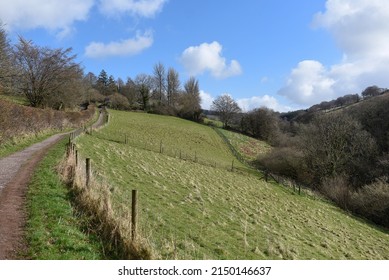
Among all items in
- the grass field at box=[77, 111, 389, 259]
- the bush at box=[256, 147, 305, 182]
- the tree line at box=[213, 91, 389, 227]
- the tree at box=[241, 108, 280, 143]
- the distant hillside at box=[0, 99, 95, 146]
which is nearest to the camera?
the grass field at box=[77, 111, 389, 259]

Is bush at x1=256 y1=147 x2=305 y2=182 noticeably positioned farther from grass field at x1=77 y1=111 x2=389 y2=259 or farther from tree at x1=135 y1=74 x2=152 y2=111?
tree at x1=135 y1=74 x2=152 y2=111

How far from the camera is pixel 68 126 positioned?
42344 mm

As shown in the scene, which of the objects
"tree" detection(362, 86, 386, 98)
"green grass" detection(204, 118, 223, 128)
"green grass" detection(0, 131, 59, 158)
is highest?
"tree" detection(362, 86, 386, 98)

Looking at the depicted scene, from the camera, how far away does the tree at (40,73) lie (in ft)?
167

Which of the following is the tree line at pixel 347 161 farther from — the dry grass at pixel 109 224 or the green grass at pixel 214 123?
the green grass at pixel 214 123

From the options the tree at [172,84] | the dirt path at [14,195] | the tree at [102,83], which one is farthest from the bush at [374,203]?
the tree at [102,83]

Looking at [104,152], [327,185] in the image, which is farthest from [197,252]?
[327,185]

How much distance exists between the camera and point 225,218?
16812 millimetres

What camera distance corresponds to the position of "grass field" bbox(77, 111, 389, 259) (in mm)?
11781

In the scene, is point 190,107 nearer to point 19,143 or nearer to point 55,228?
point 19,143

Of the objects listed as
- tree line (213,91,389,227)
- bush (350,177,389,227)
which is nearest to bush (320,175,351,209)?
tree line (213,91,389,227)

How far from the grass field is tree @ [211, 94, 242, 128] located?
61.9 m

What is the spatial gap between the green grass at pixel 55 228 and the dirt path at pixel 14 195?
24 centimetres

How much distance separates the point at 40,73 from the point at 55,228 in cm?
4935
